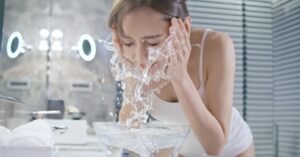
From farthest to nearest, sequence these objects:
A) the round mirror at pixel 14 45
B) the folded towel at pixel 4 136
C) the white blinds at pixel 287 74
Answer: the white blinds at pixel 287 74 < the round mirror at pixel 14 45 < the folded towel at pixel 4 136

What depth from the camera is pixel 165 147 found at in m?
0.48

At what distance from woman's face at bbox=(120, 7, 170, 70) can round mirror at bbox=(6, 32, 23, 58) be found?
2.59ft

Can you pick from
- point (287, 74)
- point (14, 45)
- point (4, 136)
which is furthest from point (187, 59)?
point (287, 74)

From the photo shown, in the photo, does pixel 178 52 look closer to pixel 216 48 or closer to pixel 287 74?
pixel 216 48

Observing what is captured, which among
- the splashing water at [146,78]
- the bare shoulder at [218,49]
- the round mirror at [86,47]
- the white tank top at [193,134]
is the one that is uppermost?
the round mirror at [86,47]

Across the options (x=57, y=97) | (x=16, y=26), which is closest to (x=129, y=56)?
(x=16, y=26)

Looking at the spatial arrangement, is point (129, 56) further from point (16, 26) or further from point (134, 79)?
point (16, 26)

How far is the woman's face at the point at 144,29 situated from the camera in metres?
0.57

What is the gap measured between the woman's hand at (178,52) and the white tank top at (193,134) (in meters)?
0.17

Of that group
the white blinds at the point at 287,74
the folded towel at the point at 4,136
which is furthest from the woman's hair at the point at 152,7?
the white blinds at the point at 287,74

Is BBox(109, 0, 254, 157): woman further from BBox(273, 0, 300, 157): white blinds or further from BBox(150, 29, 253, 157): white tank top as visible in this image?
BBox(273, 0, 300, 157): white blinds

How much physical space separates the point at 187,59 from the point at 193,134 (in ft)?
0.64

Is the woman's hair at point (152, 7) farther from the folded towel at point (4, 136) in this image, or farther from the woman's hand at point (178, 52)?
the folded towel at point (4, 136)

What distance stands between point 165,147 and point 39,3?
1.38 meters
